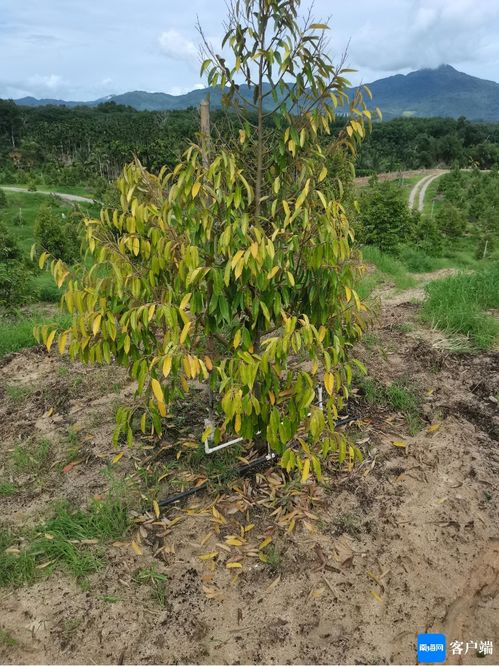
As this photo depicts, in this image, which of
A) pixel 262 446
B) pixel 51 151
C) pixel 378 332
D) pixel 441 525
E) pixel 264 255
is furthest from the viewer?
pixel 51 151

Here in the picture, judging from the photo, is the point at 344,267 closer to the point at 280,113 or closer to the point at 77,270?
the point at 280,113

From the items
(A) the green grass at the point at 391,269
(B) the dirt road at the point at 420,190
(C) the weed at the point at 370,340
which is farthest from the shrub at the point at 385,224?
(B) the dirt road at the point at 420,190

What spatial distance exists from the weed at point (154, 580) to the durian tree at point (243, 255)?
31.3 inches

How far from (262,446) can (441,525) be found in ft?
4.19

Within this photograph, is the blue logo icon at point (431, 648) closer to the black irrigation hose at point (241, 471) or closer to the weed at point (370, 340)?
the black irrigation hose at point (241, 471)

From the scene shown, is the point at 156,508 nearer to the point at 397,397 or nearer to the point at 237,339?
the point at 237,339

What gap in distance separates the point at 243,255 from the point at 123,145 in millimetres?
41773

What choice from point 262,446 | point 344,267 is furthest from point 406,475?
point 344,267

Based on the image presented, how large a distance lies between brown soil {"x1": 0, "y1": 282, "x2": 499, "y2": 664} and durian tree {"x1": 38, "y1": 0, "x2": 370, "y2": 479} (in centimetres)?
62

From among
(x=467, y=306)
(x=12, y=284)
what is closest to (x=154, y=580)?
(x=467, y=306)

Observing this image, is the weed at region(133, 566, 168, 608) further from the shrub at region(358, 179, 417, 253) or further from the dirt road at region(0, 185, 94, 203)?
the dirt road at region(0, 185, 94, 203)

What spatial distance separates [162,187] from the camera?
8.66 ft

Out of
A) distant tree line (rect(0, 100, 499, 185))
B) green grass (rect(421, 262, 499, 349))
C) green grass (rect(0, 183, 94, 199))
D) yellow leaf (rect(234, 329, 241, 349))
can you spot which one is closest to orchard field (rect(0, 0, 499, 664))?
yellow leaf (rect(234, 329, 241, 349))

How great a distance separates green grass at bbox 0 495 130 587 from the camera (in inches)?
100
